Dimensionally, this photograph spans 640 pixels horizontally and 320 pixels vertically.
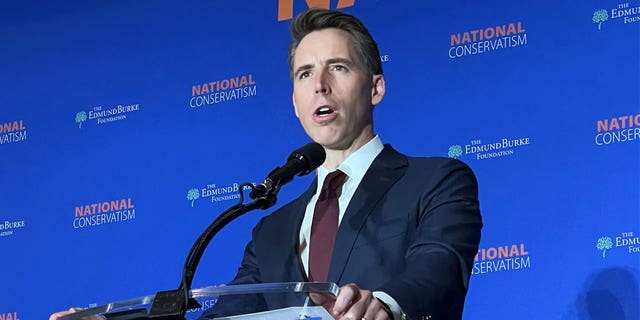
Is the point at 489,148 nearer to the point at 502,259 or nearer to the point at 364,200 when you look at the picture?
the point at 502,259

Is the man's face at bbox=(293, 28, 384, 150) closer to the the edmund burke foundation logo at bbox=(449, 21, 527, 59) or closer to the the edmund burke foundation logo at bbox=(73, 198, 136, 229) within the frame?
the the edmund burke foundation logo at bbox=(449, 21, 527, 59)

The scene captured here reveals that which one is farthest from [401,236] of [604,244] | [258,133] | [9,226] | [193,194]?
[9,226]

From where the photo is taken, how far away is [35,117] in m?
4.98

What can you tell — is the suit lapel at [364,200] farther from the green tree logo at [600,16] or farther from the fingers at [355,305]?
the green tree logo at [600,16]

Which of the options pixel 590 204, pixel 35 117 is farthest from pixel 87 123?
pixel 590 204

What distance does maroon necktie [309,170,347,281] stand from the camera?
256 centimetres

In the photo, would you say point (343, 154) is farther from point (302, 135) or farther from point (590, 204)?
point (302, 135)

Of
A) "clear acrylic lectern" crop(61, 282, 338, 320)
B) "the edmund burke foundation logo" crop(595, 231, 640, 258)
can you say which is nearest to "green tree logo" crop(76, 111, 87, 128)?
"the edmund burke foundation logo" crop(595, 231, 640, 258)

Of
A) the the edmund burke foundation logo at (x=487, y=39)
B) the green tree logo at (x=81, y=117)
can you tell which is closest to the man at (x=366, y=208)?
the the edmund burke foundation logo at (x=487, y=39)

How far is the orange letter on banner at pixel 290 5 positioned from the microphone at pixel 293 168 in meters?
2.18

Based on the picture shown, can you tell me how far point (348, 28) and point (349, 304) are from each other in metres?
1.21

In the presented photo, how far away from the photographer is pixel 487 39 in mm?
4070

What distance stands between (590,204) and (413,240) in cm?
141

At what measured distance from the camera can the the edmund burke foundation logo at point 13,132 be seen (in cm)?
498
